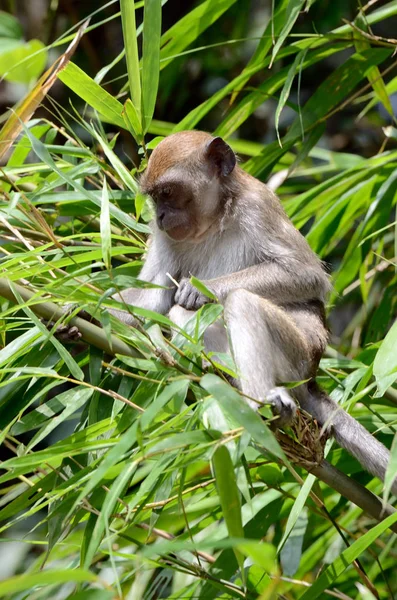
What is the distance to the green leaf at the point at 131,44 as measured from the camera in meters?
3.71

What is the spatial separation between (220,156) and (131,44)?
1342mm

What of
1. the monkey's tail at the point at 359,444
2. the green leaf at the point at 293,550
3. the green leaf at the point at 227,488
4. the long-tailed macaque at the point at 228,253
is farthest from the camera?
the green leaf at the point at 293,550

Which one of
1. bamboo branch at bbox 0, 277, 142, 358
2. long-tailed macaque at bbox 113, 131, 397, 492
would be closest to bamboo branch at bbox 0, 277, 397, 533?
bamboo branch at bbox 0, 277, 142, 358

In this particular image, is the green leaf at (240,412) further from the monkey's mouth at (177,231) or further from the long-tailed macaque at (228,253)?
the monkey's mouth at (177,231)

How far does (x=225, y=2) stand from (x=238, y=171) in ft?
3.09

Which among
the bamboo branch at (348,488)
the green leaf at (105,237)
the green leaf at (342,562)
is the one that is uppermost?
the green leaf at (105,237)

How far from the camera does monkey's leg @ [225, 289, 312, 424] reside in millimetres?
3945

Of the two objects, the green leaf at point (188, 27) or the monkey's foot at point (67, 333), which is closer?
the monkey's foot at point (67, 333)

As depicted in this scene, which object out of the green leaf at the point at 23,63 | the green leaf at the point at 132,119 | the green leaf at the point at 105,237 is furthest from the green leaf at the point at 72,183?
the green leaf at the point at 23,63

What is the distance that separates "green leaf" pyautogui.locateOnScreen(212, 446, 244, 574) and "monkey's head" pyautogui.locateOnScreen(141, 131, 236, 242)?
223 centimetres

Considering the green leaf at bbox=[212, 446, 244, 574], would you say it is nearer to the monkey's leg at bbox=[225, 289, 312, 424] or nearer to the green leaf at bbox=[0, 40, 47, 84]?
the monkey's leg at bbox=[225, 289, 312, 424]

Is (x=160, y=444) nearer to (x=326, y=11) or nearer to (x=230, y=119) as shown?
(x=230, y=119)

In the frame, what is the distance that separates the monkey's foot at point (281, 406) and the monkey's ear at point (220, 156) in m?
1.69

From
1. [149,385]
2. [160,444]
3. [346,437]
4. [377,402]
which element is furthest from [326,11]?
[160,444]
